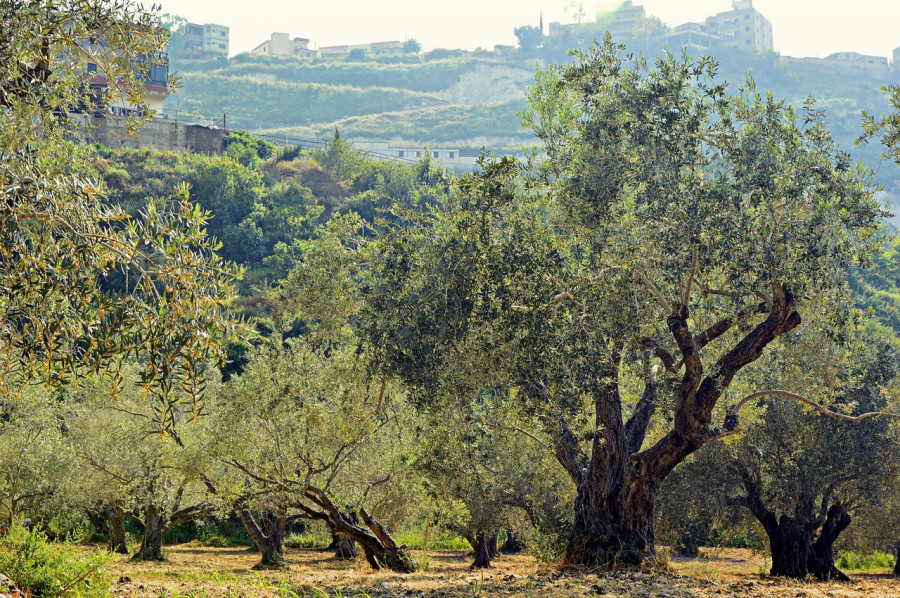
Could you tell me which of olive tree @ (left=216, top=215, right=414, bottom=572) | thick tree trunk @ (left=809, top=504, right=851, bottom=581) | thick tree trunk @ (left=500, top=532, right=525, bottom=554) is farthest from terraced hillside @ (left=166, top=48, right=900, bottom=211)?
olive tree @ (left=216, top=215, right=414, bottom=572)

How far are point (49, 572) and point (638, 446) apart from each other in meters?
8.94

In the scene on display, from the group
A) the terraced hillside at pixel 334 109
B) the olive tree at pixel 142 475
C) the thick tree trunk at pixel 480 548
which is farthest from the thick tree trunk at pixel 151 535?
the terraced hillside at pixel 334 109

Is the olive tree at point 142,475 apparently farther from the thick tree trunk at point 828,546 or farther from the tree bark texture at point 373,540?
the thick tree trunk at point 828,546

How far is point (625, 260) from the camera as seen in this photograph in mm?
11000

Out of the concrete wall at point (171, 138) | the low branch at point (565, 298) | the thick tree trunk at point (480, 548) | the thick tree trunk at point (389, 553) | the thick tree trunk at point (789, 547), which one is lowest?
the thick tree trunk at point (480, 548)

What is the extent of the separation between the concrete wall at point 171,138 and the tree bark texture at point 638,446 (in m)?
63.3

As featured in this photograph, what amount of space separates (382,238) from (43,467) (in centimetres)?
1697

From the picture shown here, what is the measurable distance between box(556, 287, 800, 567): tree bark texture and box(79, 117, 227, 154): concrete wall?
2492 inches

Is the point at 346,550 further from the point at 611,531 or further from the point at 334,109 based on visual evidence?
the point at 334,109

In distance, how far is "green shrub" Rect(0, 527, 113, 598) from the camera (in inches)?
306

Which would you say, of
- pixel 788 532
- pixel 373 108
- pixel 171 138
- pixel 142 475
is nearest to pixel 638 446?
pixel 788 532

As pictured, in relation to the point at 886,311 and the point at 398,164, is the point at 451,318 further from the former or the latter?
the point at 398,164

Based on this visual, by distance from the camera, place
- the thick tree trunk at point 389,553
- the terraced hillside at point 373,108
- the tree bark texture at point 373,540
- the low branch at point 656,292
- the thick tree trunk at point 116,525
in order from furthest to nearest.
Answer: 1. the terraced hillside at point 373,108
2. the thick tree trunk at point 116,525
3. the thick tree trunk at point 389,553
4. the tree bark texture at point 373,540
5. the low branch at point 656,292

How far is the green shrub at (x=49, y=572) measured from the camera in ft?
25.5
